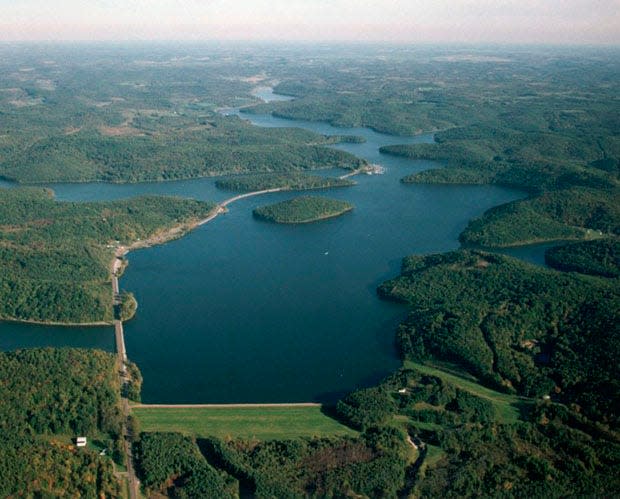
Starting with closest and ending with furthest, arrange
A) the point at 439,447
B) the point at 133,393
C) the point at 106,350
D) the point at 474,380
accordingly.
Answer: the point at 439,447 < the point at 133,393 < the point at 474,380 < the point at 106,350

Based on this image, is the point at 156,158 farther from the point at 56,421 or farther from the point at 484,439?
the point at 484,439

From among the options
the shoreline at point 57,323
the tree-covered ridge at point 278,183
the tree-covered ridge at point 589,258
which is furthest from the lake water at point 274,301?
the tree-covered ridge at point 589,258

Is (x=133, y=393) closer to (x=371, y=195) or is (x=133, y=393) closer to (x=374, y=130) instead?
(x=371, y=195)

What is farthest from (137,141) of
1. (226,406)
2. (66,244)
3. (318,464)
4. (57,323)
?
(318,464)

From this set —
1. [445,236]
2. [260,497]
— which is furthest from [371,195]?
[260,497]

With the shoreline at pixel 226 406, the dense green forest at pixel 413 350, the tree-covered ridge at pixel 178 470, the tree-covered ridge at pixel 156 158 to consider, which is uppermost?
the tree-covered ridge at pixel 156 158

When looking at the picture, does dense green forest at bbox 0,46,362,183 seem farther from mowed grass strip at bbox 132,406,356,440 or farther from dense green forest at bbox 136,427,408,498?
dense green forest at bbox 136,427,408,498

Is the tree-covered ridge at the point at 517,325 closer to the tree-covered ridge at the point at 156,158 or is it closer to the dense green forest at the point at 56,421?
the dense green forest at the point at 56,421

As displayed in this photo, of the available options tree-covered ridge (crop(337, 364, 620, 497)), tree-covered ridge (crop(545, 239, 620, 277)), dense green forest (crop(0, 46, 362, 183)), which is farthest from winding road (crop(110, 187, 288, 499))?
tree-covered ridge (crop(545, 239, 620, 277))
